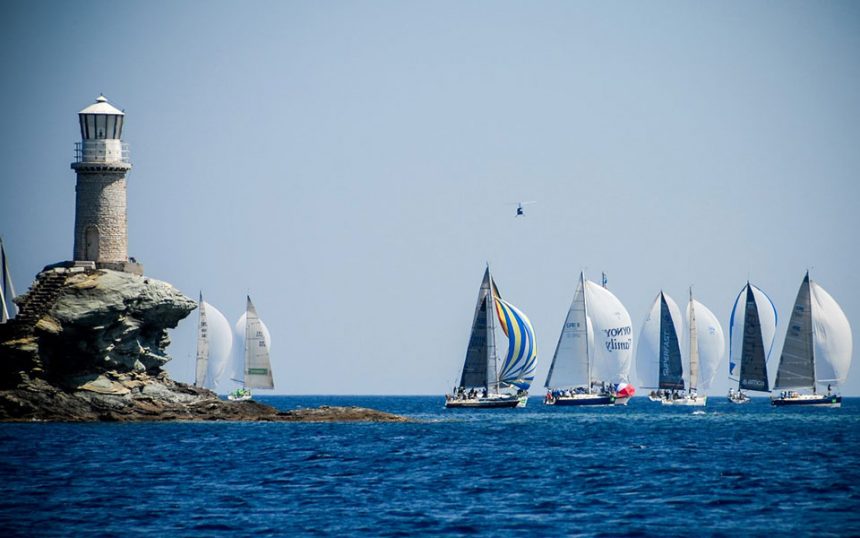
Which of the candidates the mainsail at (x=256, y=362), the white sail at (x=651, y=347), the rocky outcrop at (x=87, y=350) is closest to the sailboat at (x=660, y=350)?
the white sail at (x=651, y=347)

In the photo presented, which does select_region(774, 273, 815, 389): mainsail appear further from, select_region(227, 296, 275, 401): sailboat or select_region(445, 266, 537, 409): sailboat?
select_region(227, 296, 275, 401): sailboat

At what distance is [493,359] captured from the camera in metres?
94.1

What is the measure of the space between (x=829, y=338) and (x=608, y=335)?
18015 millimetres

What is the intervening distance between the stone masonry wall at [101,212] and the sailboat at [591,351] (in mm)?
44691

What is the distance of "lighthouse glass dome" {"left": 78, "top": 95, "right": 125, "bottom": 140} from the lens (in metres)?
68.6

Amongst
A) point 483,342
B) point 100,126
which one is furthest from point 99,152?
point 483,342

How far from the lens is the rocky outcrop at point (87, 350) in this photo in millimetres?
63406

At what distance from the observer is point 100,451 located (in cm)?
4997

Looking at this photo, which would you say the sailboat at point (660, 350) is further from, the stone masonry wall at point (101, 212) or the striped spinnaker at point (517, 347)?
the stone masonry wall at point (101, 212)

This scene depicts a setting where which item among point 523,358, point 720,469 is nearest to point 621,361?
point 523,358

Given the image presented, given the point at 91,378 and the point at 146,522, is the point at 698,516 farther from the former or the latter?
the point at 91,378

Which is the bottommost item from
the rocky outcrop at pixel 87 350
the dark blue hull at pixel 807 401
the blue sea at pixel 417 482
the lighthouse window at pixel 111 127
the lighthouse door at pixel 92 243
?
the blue sea at pixel 417 482

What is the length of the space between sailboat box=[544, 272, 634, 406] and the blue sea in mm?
35997

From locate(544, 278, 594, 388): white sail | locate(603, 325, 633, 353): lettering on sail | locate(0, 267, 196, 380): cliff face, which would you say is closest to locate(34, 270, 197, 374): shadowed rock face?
locate(0, 267, 196, 380): cliff face
